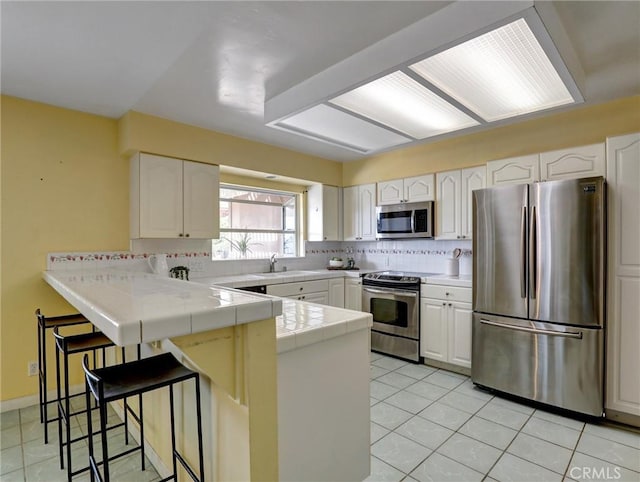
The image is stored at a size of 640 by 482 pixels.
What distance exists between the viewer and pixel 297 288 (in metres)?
4.00

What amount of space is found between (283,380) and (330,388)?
284mm

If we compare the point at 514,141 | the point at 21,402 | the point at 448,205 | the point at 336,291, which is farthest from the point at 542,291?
the point at 21,402

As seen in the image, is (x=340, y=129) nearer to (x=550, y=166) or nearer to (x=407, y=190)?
(x=407, y=190)

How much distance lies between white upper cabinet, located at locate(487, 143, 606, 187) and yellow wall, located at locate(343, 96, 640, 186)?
283mm

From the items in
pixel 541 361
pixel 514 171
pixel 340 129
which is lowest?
pixel 541 361

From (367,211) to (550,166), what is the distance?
2.21 metres

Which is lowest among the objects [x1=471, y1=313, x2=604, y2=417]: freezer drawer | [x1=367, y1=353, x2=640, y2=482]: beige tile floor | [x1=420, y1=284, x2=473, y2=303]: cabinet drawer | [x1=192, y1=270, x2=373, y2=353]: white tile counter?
[x1=367, y1=353, x2=640, y2=482]: beige tile floor

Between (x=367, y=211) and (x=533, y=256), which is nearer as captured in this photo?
(x=533, y=256)

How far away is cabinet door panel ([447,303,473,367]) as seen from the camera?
3323 millimetres

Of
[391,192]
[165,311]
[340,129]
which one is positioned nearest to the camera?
[165,311]

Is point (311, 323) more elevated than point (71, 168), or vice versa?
point (71, 168)

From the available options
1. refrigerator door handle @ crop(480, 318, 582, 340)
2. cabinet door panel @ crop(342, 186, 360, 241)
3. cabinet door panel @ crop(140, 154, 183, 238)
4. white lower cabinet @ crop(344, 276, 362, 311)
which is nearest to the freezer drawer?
refrigerator door handle @ crop(480, 318, 582, 340)

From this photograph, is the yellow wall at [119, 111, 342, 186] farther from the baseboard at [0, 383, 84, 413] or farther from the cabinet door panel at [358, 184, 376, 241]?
the baseboard at [0, 383, 84, 413]

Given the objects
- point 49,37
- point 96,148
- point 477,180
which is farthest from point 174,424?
point 477,180
